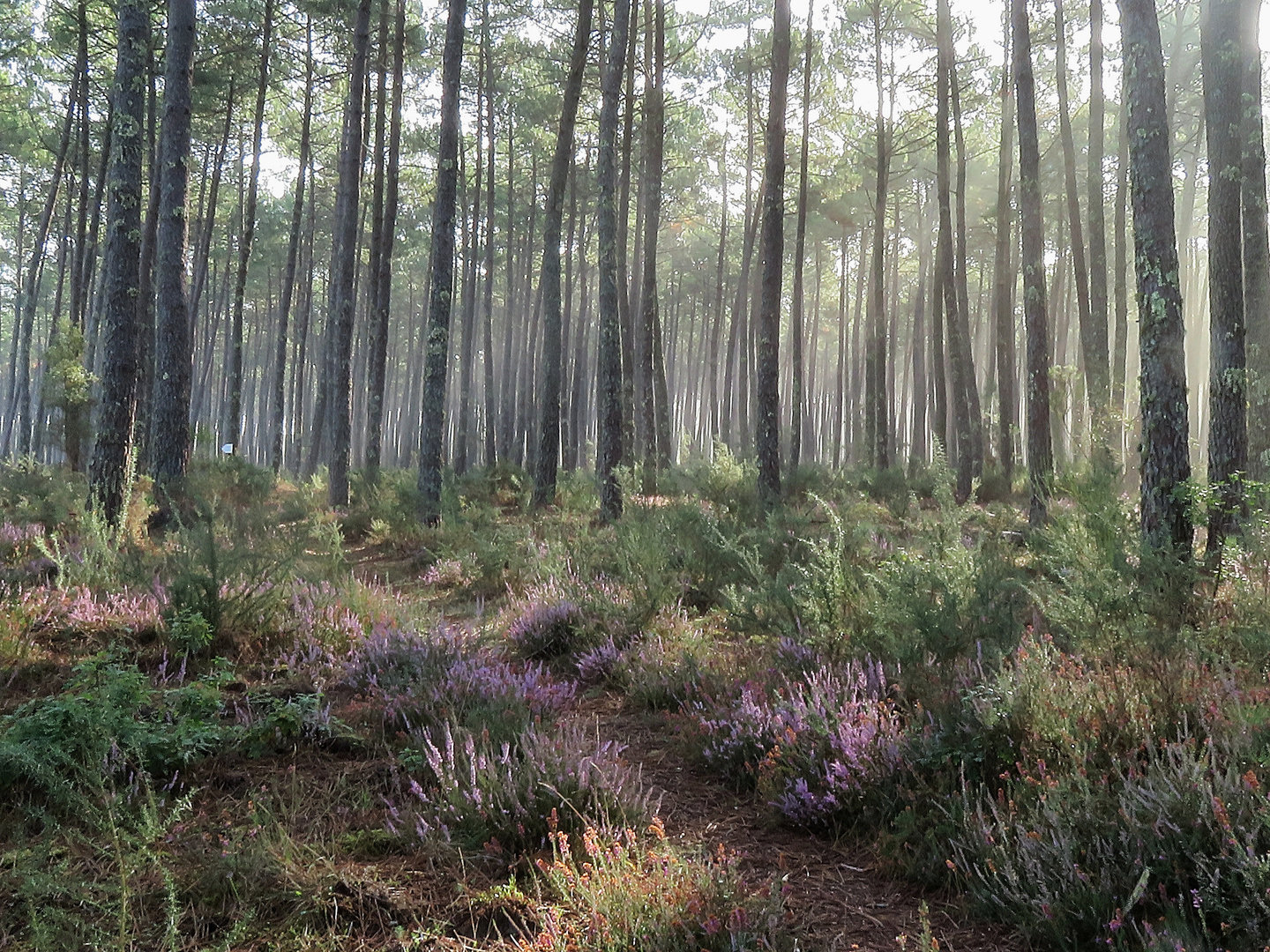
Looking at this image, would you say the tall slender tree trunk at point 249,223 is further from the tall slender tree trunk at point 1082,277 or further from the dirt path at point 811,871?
the dirt path at point 811,871

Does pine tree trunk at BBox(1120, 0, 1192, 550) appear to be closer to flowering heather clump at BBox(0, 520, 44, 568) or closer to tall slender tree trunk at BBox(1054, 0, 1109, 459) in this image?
tall slender tree trunk at BBox(1054, 0, 1109, 459)

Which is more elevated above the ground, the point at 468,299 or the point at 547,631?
the point at 468,299

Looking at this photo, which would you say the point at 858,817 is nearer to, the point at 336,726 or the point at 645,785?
the point at 645,785

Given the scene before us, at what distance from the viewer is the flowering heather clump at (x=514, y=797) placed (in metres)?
2.62

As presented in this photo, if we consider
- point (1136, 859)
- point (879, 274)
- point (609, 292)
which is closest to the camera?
point (1136, 859)

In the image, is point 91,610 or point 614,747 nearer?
point 614,747

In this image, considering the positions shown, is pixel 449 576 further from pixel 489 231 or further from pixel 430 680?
pixel 489 231

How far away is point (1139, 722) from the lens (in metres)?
2.60

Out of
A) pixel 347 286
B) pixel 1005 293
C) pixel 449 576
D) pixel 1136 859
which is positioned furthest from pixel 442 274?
pixel 1136 859

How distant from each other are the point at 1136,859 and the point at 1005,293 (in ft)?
45.6

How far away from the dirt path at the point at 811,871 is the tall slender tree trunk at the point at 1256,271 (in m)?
7.62

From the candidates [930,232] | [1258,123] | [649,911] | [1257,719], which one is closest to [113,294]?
[649,911]

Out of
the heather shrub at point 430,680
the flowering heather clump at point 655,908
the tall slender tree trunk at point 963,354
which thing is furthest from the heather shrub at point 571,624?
the tall slender tree trunk at point 963,354

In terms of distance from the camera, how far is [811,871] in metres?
2.64
